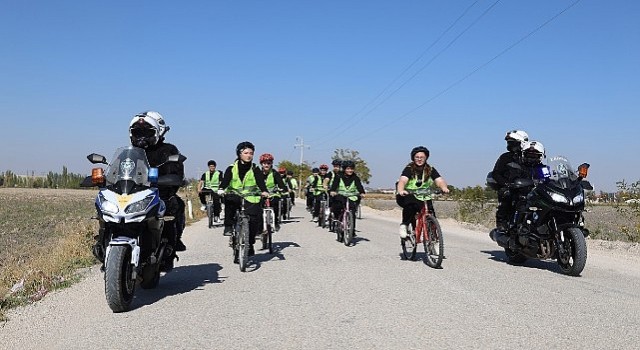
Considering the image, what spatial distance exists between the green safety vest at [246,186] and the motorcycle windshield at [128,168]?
365 centimetres

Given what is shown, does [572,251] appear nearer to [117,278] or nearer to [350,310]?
[350,310]

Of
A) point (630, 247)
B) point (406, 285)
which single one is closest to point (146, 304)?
point (406, 285)

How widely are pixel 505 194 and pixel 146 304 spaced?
20.8ft

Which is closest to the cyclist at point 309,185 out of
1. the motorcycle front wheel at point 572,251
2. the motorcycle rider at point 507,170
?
the motorcycle rider at point 507,170

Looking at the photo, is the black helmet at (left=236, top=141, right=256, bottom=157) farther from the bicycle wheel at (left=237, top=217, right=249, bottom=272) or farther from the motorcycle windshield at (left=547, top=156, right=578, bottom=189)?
the motorcycle windshield at (left=547, top=156, right=578, bottom=189)

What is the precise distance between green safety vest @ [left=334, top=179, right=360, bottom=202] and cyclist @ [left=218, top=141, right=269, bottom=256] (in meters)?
4.66

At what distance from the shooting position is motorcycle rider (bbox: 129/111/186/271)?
25.4 ft

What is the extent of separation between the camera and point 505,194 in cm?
1069

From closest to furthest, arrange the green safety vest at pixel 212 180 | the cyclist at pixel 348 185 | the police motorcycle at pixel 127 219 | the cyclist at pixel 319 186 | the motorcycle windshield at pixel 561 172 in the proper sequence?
the police motorcycle at pixel 127 219, the motorcycle windshield at pixel 561 172, the cyclist at pixel 348 185, the green safety vest at pixel 212 180, the cyclist at pixel 319 186

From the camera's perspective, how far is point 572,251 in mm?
9062

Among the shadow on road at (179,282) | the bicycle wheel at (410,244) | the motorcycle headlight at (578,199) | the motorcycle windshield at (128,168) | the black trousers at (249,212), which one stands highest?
the motorcycle windshield at (128,168)

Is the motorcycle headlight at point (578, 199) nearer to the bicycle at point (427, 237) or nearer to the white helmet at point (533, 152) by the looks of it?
the white helmet at point (533, 152)

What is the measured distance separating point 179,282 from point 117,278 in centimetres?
236

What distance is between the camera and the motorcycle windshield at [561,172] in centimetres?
931
